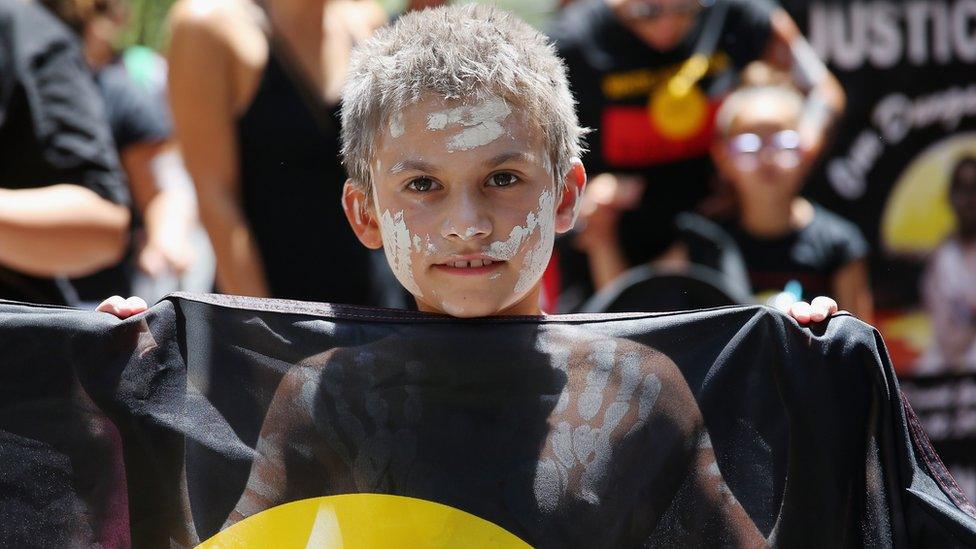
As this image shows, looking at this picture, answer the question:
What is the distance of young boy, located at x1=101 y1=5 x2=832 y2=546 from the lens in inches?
72.5

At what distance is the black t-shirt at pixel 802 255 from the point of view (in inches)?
163

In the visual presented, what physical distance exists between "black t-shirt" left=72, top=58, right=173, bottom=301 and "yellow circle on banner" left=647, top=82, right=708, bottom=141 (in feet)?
5.26

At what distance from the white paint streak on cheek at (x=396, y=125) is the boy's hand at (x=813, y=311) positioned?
2.20ft

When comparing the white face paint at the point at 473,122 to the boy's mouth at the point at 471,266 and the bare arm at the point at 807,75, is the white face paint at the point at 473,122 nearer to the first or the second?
the boy's mouth at the point at 471,266

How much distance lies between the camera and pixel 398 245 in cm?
207

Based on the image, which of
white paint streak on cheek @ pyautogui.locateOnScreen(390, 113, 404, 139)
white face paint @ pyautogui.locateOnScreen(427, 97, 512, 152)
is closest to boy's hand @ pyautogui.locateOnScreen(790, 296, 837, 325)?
white face paint @ pyautogui.locateOnScreen(427, 97, 512, 152)

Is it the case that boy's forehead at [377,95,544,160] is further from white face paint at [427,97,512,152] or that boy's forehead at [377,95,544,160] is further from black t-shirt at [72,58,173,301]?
black t-shirt at [72,58,173,301]

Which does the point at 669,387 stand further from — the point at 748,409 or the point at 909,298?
the point at 909,298

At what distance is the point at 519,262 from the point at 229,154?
60.8 inches

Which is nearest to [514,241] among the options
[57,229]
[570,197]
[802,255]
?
[570,197]

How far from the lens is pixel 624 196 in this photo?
4.16 metres

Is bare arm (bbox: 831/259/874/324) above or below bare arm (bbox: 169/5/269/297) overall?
above

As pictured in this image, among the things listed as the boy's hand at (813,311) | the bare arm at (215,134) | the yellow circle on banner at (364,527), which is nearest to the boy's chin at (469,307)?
the yellow circle on banner at (364,527)

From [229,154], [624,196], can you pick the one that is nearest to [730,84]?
[624,196]
